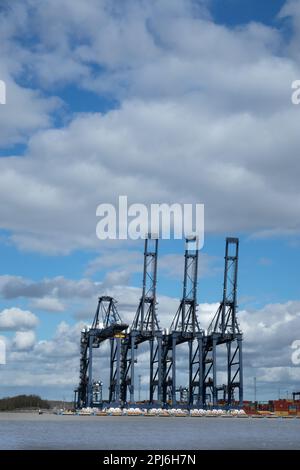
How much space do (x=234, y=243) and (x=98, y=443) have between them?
101045mm

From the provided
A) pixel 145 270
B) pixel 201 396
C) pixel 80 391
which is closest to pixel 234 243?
pixel 145 270

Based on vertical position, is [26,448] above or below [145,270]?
below

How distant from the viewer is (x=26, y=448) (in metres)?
43.4

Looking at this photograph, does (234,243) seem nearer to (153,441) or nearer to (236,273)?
(236,273)

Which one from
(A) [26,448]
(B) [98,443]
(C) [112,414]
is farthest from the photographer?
(C) [112,414]

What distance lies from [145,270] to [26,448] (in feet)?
318
